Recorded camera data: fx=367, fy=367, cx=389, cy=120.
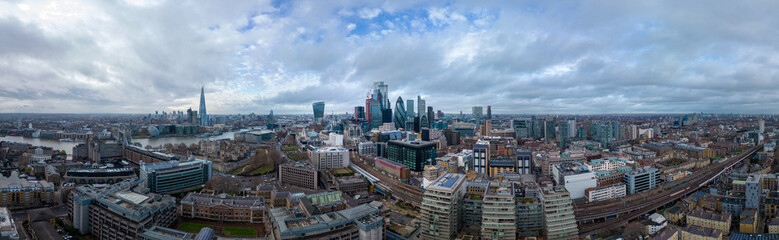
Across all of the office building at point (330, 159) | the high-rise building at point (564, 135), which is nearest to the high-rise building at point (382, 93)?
the high-rise building at point (564, 135)

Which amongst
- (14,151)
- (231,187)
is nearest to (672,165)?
(231,187)

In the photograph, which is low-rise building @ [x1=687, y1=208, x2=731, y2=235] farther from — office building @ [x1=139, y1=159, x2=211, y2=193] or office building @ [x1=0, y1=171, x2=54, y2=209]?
office building @ [x1=0, y1=171, x2=54, y2=209]

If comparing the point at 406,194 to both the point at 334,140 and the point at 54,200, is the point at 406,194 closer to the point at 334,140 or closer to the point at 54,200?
the point at 54,200

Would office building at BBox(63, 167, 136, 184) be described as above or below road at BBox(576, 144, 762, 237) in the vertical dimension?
above

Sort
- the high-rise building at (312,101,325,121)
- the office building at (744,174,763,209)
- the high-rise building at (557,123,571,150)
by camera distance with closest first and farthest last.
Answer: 1. the office building at (744,174,763,209)
2. the high-rise building at (557,123,571,150)
3. the high-rise building at (312,101,325,121)

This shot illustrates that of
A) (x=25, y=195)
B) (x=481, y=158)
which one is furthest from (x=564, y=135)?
(x=25, y=195)

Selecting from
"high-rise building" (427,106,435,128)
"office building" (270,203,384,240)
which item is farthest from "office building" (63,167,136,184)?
"high-rise building" (427,106,435,128)

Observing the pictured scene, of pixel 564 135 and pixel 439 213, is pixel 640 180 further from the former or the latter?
pixel 564 135
